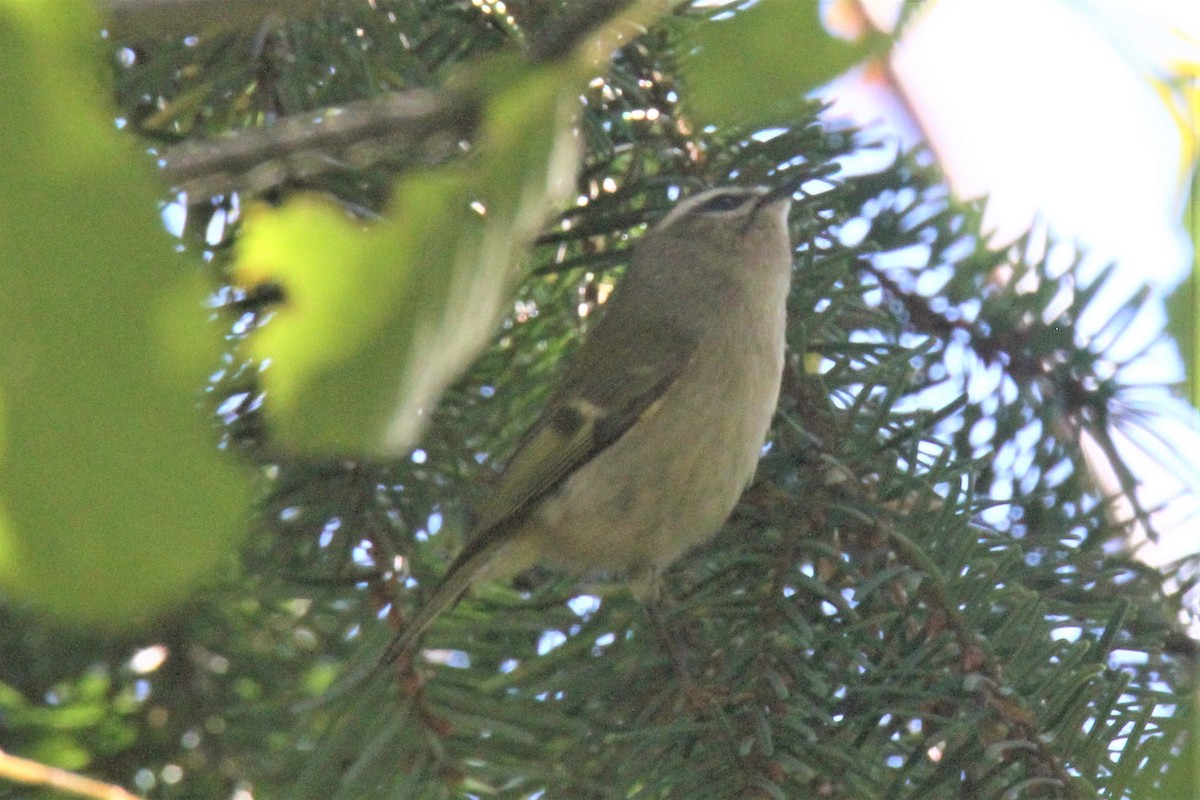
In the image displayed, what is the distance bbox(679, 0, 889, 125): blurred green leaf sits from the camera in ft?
1.07

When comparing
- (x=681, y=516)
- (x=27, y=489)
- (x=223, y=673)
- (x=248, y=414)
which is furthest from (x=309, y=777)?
(x=27, y=489)

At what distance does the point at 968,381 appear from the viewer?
138 cm

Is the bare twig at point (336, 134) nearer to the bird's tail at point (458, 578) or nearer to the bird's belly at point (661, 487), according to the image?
the bird's tail at point (458, 578)

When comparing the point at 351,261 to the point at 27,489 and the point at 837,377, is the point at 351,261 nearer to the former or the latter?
the point at 27,489

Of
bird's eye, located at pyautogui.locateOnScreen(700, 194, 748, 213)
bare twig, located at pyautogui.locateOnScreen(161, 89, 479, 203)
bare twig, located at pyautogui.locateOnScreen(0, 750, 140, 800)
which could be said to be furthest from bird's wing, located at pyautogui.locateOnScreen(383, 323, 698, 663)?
bare twig, located at pyautogui.locateOnScreen(161, 89, 479, 203)

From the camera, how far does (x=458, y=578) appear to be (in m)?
1.29

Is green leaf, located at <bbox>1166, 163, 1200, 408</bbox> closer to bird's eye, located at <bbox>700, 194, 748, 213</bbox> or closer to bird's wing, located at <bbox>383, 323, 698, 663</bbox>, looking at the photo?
bird's wing, located at <bbox>383, 323, 698, 663</bbox>

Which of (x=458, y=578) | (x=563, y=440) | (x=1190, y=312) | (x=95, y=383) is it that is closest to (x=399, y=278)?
(x=95, y=383)

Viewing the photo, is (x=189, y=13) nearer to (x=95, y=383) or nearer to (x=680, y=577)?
(x=95, y=383)

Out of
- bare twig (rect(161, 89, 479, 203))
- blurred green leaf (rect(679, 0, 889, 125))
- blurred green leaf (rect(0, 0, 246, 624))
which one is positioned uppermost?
blurred green leaf (rect(679, 0, 889, 125))

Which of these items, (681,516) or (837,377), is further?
(681,516)

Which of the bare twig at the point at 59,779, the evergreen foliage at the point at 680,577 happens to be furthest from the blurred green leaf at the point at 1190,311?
the evergreen foliage at the point at 680,577

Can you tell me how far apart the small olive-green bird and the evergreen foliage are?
0.04m

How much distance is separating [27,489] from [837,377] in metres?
1.11
